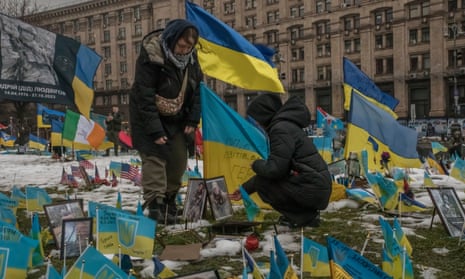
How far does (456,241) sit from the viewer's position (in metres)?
3.67

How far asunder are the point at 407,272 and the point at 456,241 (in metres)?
1.54

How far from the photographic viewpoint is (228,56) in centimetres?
507

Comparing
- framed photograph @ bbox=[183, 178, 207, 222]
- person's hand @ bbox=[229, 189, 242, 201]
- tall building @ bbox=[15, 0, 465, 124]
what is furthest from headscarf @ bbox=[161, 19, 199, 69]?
tall building @ bbox=[15, 0, 465, 124]

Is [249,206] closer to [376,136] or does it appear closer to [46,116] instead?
[376,136]

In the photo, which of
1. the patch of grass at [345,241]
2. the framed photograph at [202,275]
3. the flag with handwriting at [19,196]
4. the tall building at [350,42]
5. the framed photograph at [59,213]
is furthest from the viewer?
the tall building at [350,42]

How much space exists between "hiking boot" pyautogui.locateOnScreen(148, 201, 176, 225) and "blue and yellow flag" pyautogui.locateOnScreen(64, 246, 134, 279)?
8.05 ft

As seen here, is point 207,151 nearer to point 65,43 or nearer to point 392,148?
point 65,43

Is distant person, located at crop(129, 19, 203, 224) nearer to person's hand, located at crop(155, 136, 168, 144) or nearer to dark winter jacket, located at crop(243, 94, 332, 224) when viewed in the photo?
person's hand, located at crop(155, 136, 168, 144)

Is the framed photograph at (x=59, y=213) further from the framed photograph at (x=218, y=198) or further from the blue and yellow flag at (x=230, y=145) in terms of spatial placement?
the blue and yellow flag at (x=230, y=145)

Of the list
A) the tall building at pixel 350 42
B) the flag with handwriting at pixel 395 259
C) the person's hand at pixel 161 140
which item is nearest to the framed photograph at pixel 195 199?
the person's hand at pixel 161 140

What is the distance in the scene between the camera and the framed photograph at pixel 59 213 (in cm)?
365

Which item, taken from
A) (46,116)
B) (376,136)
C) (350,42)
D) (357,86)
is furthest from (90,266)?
(350,42)

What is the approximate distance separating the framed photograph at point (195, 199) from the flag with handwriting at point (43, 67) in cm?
195

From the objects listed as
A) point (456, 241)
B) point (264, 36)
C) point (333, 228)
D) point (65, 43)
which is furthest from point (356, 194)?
point (264, 36)
